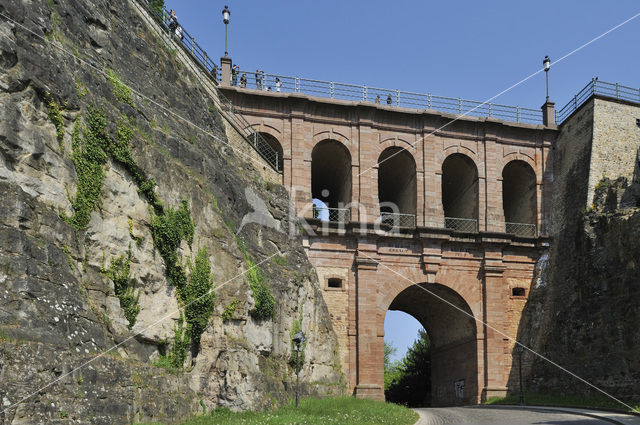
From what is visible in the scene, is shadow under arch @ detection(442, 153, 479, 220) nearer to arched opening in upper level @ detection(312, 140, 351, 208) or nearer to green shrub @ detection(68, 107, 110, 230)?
arched opening in upper level @ detection(312, 140, 351, 208)

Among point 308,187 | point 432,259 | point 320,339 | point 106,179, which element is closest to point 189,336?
point 106,179

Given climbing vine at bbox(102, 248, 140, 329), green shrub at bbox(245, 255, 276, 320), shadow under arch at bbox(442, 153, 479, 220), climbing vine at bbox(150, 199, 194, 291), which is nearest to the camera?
climbing vine at bbox(102, 248, 140, 329)

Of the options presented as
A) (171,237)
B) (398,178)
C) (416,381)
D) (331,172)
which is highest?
(331,172)

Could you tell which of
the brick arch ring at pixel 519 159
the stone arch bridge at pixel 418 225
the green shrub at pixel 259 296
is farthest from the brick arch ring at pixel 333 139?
the green shrub at pixel 259 296

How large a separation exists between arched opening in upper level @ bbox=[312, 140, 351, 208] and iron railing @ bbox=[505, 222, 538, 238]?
8296 mm

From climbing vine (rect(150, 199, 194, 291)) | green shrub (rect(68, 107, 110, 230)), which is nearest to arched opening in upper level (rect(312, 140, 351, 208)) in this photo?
climbing vine (rect(150, 199, 194, 291))

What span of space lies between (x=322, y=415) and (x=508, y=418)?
604 centimetres

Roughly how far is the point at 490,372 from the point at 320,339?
8.33 m

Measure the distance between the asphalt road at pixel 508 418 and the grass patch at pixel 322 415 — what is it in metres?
1.09

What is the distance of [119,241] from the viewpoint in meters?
14.4

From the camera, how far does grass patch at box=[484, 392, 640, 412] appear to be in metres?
22.4

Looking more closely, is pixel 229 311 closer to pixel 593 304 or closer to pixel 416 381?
pixel 593 304

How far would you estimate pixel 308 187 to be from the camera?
28.6m

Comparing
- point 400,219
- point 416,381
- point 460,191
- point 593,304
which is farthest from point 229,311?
point 416,381
